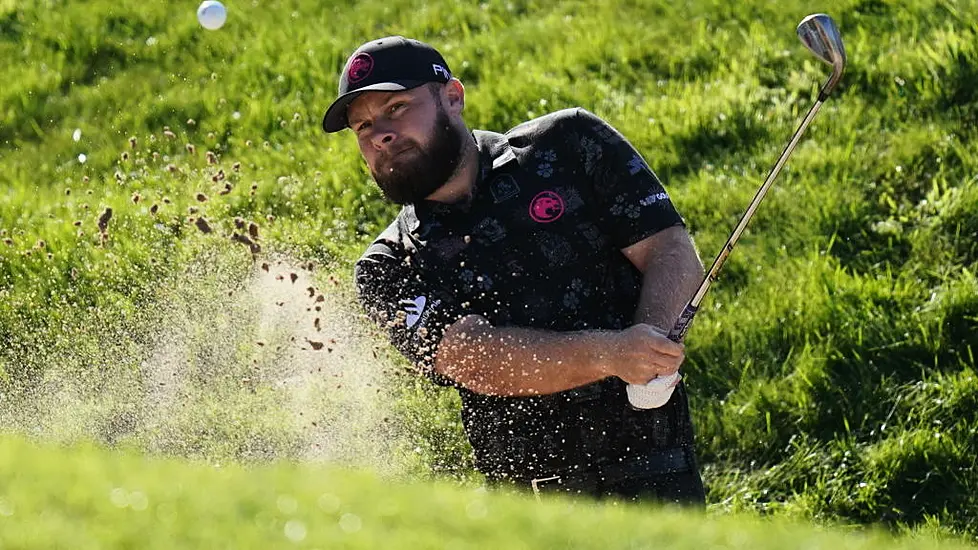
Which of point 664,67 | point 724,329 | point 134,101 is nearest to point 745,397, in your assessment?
point 724,329

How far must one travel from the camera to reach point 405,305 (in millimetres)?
5609

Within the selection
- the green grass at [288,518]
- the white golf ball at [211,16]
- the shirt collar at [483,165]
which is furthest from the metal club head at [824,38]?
the white golf ball at [211,16]

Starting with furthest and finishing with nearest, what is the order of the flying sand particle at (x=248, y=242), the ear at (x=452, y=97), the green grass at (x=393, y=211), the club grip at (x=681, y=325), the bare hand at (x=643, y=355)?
the flying sand particle at (x=248, y=242) → the green grass at (x=393, y=211) → the ear at (x=452, y=97) → the club grip at (x=681, y=325) → the bare hand at (x=643, y=355)

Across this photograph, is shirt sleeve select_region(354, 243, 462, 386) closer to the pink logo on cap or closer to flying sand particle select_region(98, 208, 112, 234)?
the pink logo on cap

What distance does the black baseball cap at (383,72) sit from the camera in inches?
225

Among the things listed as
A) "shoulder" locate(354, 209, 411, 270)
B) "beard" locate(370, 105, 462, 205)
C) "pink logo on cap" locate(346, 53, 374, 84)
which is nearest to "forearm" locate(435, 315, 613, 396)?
"shoulder" locate(354, 209, 411, 270)

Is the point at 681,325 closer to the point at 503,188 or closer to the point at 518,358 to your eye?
the point at 518,358

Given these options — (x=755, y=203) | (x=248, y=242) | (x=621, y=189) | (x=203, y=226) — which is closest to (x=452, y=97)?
(x=621, y=189)

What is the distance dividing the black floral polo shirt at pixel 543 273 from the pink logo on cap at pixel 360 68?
491mm

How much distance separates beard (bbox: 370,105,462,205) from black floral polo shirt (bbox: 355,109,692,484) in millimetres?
88

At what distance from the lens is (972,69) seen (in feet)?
27.9

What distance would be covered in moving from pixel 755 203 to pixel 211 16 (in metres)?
5.58

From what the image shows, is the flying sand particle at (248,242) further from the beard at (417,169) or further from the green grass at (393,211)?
the beard at (417,169)

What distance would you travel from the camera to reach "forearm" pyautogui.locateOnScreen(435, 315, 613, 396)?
17.4ft
